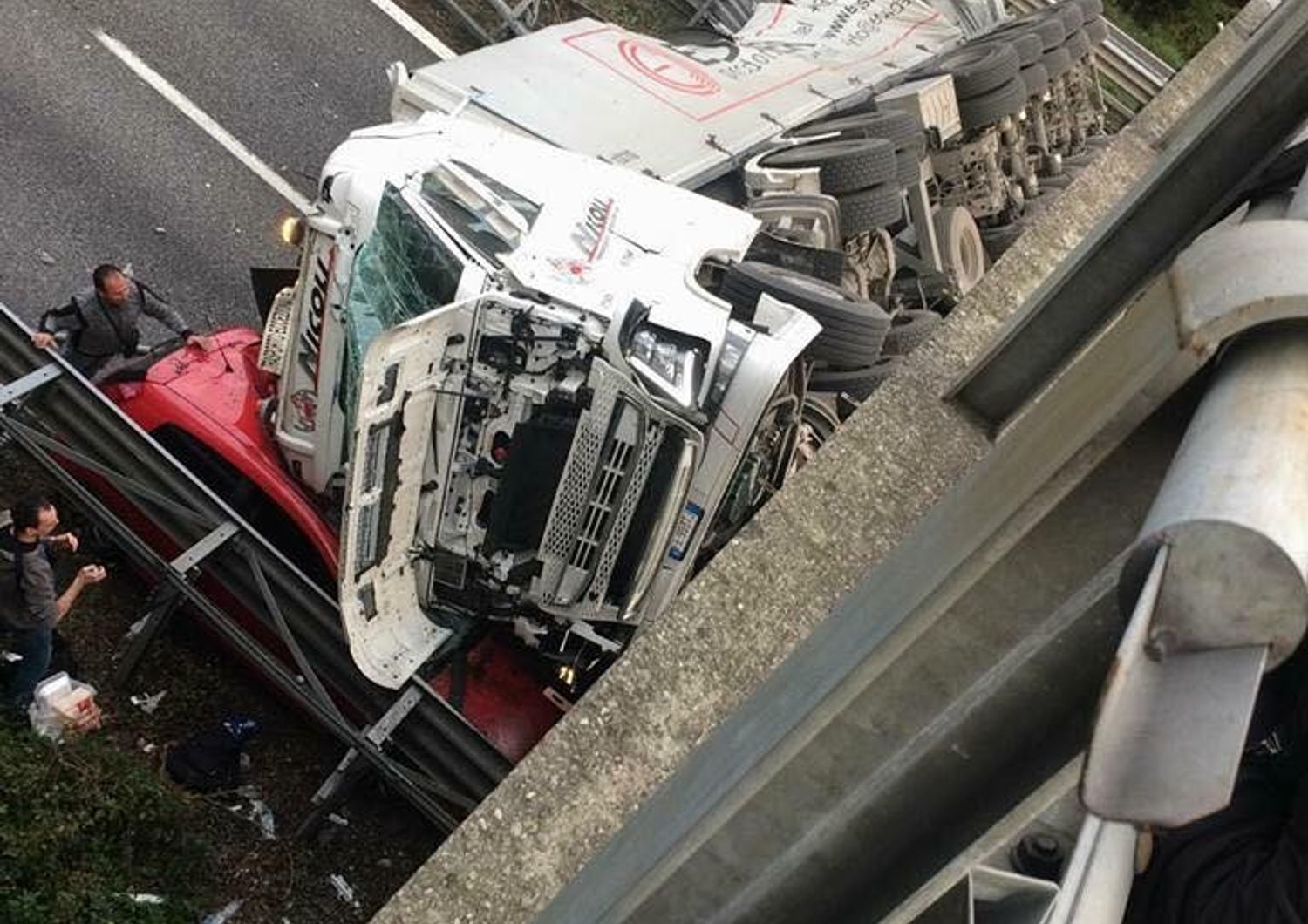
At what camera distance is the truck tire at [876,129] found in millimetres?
8062

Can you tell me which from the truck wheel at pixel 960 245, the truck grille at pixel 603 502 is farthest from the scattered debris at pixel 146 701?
the truck wheel at pixel 960 245

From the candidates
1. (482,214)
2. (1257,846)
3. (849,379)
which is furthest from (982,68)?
(1257,846)

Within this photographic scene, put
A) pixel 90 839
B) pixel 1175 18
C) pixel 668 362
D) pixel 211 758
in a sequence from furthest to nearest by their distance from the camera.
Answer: pixel 1175 18, pixel 211 758, pixel 668 362, pixel 90 839

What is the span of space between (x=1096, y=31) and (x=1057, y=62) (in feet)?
4.62

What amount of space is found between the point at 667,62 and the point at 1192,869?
300 inches

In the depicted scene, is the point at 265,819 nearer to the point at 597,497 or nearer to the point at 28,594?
the point at 28,594

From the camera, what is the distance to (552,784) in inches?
126

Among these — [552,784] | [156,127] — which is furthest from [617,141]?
[552,784]

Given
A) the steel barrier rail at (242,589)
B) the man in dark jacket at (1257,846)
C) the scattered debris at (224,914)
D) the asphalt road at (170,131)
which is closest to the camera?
the man in dark jacket at (1257,846)

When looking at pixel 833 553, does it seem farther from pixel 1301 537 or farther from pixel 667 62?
pixel 667 62

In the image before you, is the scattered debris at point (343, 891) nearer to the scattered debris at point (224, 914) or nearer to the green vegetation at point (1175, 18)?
the scattered debris at point (224, 914)

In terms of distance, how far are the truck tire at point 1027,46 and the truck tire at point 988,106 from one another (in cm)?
58

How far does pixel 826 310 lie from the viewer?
591 cm

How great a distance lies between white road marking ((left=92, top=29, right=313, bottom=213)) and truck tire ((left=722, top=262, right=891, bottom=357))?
169 inches
